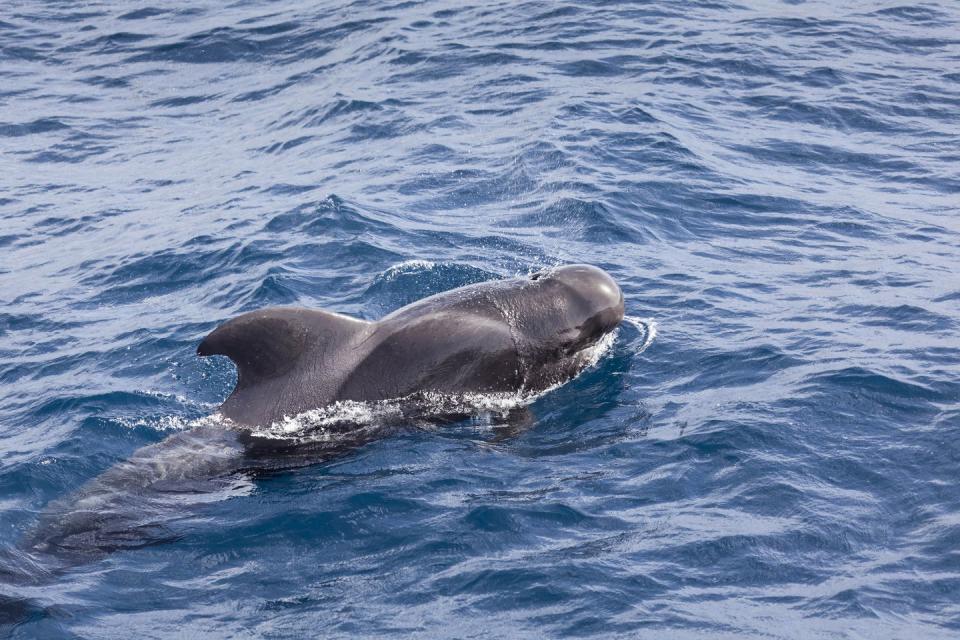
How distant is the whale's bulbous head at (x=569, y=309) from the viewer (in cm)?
1376

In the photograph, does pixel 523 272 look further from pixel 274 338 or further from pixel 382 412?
pixel 274 338

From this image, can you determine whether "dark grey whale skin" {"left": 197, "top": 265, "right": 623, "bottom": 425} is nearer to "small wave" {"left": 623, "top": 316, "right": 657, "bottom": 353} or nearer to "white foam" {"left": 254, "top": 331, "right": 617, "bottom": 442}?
"white foam" {"left": 254, "top": 331, "right": 617, "bottom": 442}

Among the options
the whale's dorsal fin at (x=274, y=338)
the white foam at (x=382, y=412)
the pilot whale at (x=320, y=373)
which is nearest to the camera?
the pilot whale at (x=320, y=373)

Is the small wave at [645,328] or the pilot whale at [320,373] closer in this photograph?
the pilot whale at [320,373]

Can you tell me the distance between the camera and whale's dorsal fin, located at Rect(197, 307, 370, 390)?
1233 cm

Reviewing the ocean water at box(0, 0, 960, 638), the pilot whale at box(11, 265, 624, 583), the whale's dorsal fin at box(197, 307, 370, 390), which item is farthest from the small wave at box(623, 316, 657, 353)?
the whale's dorsal fin at box(197, 307, 370, 390)

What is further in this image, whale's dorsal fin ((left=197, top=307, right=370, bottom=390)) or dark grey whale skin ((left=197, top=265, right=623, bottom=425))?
dark grey whale skin ((left=197, top=265, right=623, bottom=425))

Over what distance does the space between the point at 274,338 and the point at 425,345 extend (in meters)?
1.66

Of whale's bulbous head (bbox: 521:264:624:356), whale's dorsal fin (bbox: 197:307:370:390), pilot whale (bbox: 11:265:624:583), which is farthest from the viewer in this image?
whale's bulbous head (bbox: 521:264:624:356)

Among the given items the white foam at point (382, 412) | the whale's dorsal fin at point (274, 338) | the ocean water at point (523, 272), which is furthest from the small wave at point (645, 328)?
the whale's dorsal fin at point (274, 338)

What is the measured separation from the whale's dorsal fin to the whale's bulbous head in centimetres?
219

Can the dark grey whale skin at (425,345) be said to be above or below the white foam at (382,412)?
above

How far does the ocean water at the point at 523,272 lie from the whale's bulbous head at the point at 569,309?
0.60 meters

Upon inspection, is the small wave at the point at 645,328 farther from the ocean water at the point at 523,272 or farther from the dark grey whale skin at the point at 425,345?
the dark grey whale skin at the point at 425,345
